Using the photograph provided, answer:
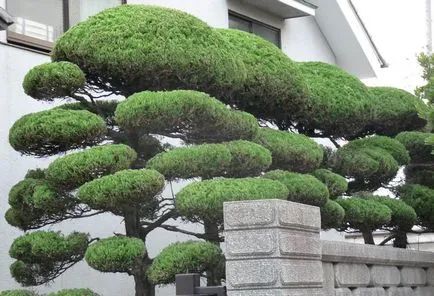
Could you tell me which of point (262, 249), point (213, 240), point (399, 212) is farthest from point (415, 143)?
point (262, 249)

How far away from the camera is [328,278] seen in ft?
24.2

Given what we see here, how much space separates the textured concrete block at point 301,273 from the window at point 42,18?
188 inches

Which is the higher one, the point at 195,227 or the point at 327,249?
the point at 327,249

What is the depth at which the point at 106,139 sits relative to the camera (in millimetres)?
8172

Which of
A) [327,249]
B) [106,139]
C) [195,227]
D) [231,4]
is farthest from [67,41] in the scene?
[231,4]

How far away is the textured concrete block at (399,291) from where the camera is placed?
8.76m

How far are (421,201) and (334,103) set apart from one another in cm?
192

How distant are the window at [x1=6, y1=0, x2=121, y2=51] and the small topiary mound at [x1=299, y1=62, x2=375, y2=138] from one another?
9.70 ft

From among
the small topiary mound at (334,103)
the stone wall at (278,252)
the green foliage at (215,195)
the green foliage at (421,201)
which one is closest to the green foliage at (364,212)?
the small topiary mound at (334,103)

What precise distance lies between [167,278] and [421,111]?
4.67 metres

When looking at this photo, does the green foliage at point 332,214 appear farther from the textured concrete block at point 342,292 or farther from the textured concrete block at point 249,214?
the textured concrete block at point 249,214

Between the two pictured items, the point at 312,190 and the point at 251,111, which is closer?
the point at 312,190

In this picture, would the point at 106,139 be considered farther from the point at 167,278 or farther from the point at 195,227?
Result: the point at 195,227

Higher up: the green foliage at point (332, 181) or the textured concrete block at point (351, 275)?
the textured concrete block at point (351, 275)
